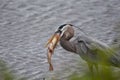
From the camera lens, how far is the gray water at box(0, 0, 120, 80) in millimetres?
6898

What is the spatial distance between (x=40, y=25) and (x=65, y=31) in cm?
241

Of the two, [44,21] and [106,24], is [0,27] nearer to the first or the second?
[44,21]

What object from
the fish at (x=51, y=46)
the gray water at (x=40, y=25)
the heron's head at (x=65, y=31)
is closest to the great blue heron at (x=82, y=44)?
the heron's head at (x=65, y=31)

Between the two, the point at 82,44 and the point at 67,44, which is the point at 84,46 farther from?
the point at 67,44

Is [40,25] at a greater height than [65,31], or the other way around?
[65,31]

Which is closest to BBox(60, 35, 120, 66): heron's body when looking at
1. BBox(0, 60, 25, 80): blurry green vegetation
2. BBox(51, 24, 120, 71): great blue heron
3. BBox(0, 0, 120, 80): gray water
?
BBox(51, 24, 120, 71): great blue heron

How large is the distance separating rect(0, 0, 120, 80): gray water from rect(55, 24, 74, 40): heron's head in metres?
0.55

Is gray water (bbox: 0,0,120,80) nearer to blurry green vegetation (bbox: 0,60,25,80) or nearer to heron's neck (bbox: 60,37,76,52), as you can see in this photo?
heron's neck (bbox: 60,37,76,52)

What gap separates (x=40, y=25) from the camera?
846 centimetres

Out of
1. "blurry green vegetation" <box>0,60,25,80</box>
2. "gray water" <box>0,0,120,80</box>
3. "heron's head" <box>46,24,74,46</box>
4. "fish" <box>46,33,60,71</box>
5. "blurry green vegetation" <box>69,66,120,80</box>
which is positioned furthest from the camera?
"gray water" <box>0,0,120,80</box>

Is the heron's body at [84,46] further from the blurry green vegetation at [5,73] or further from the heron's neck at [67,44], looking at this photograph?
the blurry green vegetation at [5,73]

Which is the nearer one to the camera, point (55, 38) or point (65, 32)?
point (55, 38)

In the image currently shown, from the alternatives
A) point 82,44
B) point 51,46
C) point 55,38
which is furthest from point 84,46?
point 51,46

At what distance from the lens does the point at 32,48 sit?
7.39 metres
